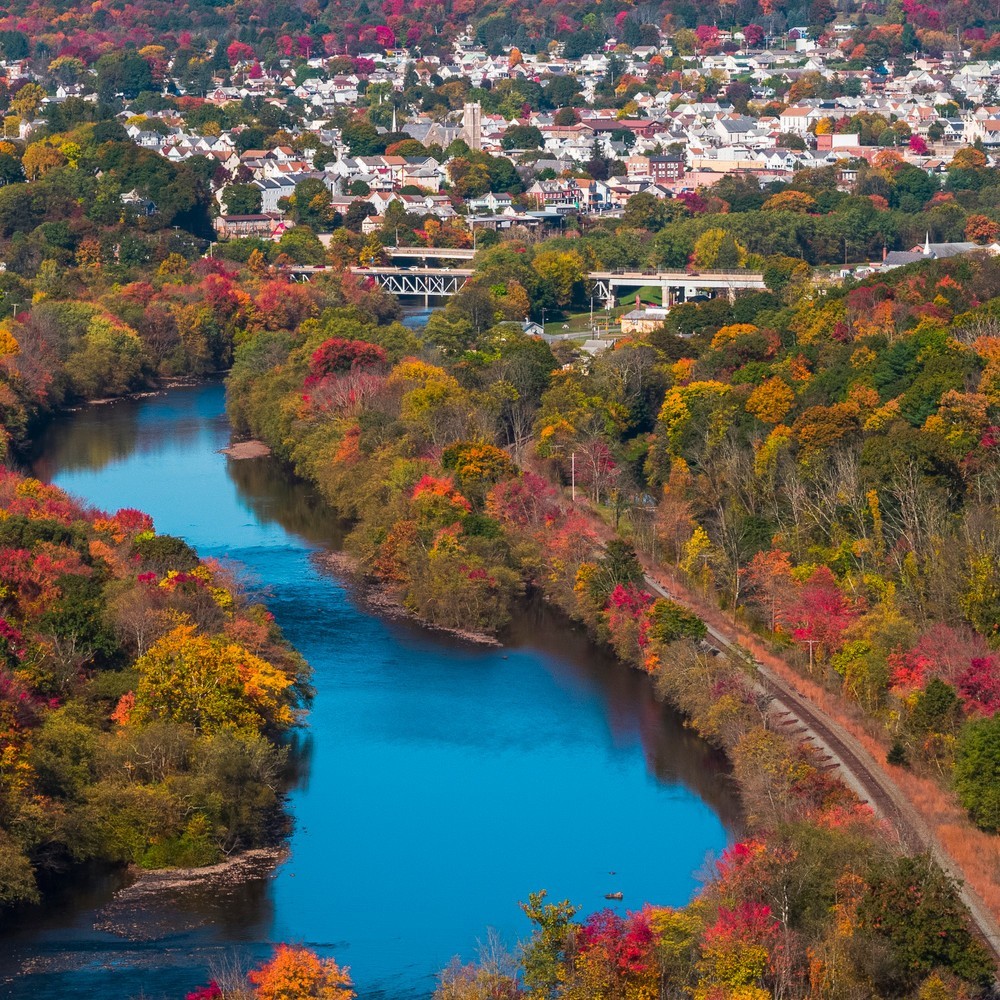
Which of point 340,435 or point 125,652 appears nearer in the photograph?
point 125,652

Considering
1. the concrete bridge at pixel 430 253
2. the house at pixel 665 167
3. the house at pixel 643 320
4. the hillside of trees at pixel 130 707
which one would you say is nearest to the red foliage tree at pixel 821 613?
the hillside of trees at pixel 130 707

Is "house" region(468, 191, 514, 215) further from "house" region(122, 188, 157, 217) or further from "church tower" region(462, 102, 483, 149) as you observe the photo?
"church tower" region(462, 102, 483, 149)

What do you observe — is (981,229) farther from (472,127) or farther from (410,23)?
(410,23)

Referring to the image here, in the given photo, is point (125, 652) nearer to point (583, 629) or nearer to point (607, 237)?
point (583, 629)

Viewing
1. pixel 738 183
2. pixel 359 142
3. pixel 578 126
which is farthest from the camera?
pixel 578 126

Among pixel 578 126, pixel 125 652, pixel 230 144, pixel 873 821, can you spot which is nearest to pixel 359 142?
pixel 230 144

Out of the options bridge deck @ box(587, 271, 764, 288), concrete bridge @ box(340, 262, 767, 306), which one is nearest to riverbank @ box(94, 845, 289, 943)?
A: concrete bridge @ box(340, 262, 767, 306)

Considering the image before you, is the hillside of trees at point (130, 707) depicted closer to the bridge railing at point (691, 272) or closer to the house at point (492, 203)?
the bridge railing at point (691, 272)

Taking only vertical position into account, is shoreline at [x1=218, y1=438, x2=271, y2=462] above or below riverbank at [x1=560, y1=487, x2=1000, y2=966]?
below
